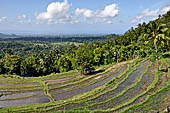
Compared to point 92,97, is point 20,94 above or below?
below

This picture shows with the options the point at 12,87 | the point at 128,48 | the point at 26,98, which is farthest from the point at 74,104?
the point at 128,48

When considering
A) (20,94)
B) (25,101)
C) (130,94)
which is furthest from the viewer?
(20,94)

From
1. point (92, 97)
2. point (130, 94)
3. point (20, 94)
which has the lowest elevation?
point (20, 94)

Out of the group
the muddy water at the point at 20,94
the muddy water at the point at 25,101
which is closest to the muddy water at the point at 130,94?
the muddy water at the point at 25,101

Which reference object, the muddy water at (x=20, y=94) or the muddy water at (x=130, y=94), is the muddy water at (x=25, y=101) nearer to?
the muddy water at (x=20, y=94)

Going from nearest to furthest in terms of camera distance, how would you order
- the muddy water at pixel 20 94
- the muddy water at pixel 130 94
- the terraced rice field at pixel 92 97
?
the terraced rice field at pixel 92 97
the muddy water at pixel 130 94
the muddy water at pixel 20 94

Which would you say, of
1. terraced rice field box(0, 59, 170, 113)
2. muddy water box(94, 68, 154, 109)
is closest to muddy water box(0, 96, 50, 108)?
terraced rice field box(0, 59, 170, 113)

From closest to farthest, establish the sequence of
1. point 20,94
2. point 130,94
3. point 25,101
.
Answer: point 130,94, point 25,101, point 20,94

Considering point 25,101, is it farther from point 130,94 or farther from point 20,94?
point 130,94

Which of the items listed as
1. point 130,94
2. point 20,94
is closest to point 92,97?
point 130,94

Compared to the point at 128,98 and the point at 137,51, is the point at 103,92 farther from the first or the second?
the point at 137,51

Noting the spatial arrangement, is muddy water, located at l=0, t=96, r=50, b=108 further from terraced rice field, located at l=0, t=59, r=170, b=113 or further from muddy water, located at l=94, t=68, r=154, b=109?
muddy water, located at l=94, t=68, r=154, b=109

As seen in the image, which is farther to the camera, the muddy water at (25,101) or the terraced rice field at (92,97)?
the muddy water at (25,101)

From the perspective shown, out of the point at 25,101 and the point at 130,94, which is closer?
the point at 130,94
